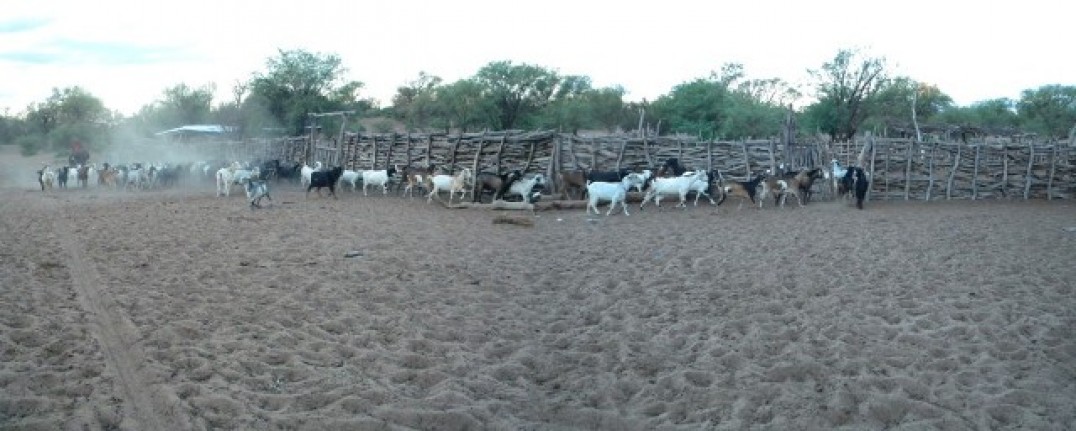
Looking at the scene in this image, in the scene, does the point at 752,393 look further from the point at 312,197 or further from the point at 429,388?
the point at 312,197

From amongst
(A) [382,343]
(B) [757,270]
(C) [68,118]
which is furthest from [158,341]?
(C) [68,118]

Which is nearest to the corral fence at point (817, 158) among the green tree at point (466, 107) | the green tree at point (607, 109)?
the green tree at point (466, 107)

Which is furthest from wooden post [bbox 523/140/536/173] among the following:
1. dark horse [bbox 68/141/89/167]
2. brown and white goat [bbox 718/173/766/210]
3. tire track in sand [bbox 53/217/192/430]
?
dark horse [bbox 68/141/89/167]

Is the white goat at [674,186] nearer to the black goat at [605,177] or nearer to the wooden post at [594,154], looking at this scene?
the black goat at [605,177]

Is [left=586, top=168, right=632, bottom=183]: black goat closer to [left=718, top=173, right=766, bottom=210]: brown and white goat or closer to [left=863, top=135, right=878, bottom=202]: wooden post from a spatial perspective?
[left=718, top=173, right=766, bottom=210]: brown and white goat

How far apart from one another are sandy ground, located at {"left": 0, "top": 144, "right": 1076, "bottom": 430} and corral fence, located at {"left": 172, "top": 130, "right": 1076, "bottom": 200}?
6075 millimetres

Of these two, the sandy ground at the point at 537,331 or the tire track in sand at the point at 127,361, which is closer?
the tire track in sand at the point at 127,361

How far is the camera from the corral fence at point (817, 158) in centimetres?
1828

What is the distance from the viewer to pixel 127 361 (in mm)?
5613

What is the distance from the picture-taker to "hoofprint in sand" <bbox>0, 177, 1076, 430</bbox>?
498 cm

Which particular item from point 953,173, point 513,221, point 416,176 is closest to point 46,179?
point 416,176

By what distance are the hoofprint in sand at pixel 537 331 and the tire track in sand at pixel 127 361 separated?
2cm

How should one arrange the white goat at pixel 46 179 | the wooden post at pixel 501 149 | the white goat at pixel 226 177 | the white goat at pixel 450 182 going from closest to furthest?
the white goat at pixel 450 182 → the wooden post at pixel 501 149 → the white goat at pixel 226 177 → the white goat at pixel 46 179

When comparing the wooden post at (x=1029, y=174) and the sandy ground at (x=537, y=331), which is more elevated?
the wooden post at (x=1029, y=174)
